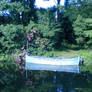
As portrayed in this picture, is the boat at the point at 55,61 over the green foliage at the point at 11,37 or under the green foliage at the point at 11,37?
under

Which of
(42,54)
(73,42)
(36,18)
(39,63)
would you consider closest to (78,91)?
(39,63)

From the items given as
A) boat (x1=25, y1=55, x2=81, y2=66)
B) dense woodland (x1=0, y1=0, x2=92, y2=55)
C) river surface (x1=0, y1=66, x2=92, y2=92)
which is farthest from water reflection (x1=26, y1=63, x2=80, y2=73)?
dense woodland (x1=0, y1=0, x2=92, y2=55)

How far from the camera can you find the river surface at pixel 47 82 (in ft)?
36.6

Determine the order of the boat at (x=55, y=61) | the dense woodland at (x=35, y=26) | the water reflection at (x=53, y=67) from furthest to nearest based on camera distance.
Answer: the dense woodland at (x=35, y=26) < the boat at (x=55, y=61) < the water reflection at (x=53, y=67)

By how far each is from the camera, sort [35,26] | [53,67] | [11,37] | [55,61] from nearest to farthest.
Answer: [53,67]
[55,61]
[11,37]
[35,26]

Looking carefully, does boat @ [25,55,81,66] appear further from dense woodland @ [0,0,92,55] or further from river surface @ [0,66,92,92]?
dense woodland @ [0,0,92,55]

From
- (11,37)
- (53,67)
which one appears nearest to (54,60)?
(53,67)

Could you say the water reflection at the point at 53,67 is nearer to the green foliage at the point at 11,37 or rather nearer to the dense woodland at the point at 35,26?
the dense woodland at the point at 35,26

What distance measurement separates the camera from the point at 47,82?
1286 cm

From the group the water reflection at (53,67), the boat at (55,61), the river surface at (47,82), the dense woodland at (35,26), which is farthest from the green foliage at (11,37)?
the river surface at (47,82)

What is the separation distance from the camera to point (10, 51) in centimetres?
2277

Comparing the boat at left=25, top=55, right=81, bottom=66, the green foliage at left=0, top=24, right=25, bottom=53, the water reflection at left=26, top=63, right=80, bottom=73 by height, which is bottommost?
the water reflection at left=26, top=63, right=80, bottom=73

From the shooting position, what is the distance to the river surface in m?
11.1

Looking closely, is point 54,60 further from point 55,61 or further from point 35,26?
point 35,26
